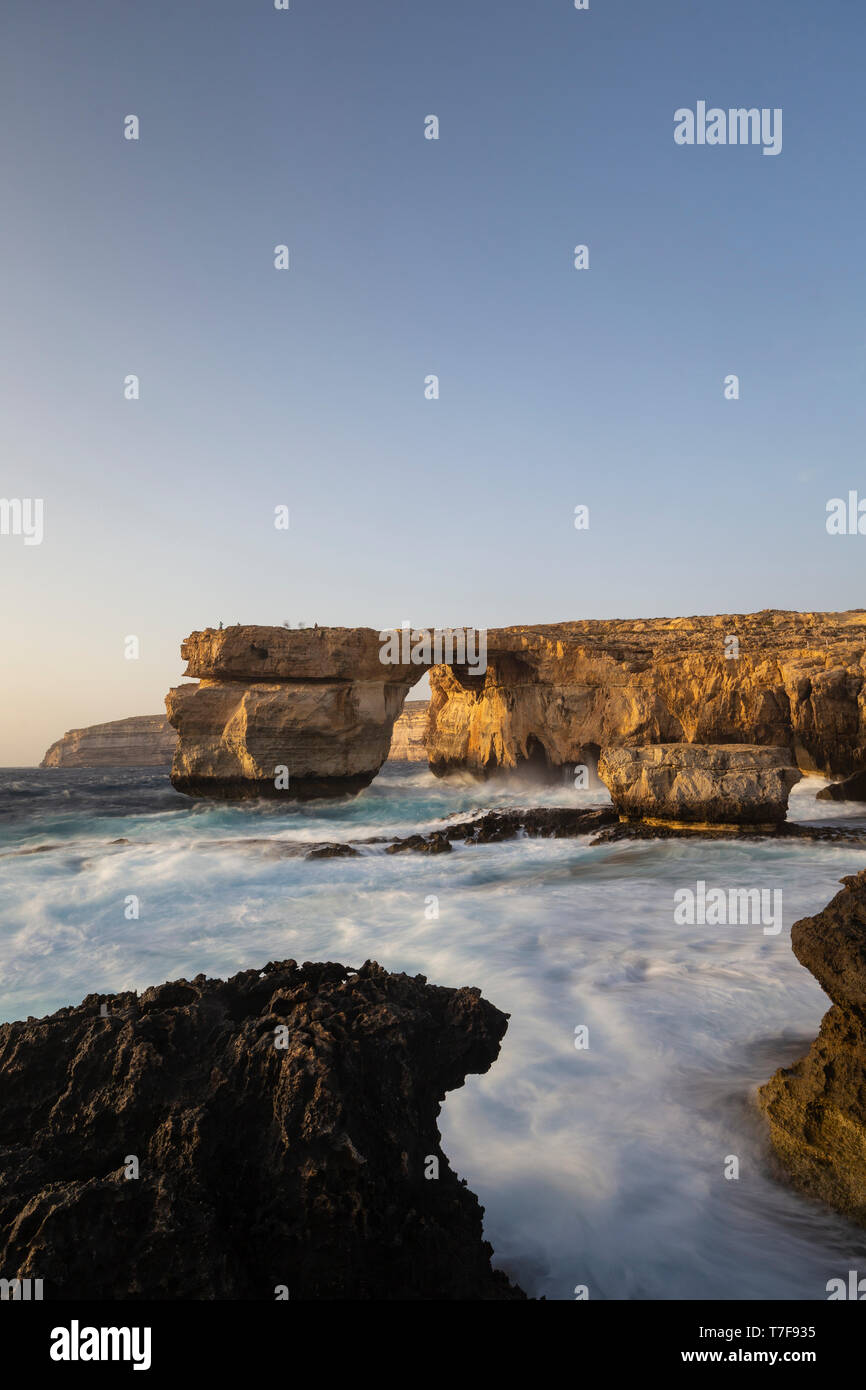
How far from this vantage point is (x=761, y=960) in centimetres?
655

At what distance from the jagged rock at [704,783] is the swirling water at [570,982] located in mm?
1245

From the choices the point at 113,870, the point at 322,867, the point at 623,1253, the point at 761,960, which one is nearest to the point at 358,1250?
the point at 623,1253

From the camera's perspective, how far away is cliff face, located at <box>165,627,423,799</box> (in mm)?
23062

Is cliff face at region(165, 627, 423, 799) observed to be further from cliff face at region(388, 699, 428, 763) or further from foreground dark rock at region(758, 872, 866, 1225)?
cliff face at region(388, 699, 428, 763)

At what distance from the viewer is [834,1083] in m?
3.22

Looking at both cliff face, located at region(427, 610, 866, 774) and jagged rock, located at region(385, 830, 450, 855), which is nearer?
jagged rock, located at region(385, 830, 450, 855)

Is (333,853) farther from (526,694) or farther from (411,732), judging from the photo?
(411,732)

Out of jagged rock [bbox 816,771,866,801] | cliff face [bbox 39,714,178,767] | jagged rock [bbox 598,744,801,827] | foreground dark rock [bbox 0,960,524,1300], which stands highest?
foreground dark rock [bbox 0,960,524,1300]

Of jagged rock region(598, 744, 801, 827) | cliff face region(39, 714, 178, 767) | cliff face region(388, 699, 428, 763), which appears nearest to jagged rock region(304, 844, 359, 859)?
jagged rock region(598, 744, 801, 827)

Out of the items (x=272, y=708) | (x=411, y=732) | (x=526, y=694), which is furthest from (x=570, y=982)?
(x=411, y=732)

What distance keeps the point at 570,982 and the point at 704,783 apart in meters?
9.53

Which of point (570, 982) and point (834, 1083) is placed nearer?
point (834, 1083)

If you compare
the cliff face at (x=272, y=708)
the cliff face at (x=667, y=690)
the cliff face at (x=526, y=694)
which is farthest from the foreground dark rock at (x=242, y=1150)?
the cliff face at (x=272, y=708)

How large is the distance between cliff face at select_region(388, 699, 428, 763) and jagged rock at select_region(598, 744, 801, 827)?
4732 cm
